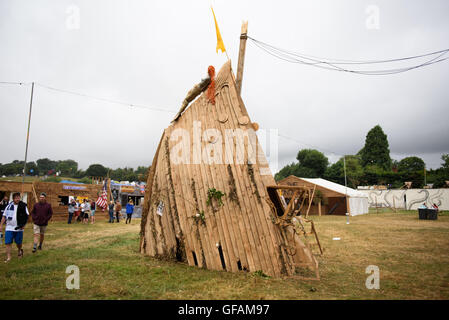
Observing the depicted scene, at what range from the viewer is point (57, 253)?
7887 mm

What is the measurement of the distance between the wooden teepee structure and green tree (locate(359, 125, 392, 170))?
67789 mm

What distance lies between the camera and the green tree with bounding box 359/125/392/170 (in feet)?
210

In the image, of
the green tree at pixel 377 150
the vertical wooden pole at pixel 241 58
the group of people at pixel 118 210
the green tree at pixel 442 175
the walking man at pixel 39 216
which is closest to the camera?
the vertical wooden pole at pixel 241 58

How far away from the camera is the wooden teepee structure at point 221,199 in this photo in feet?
18.4

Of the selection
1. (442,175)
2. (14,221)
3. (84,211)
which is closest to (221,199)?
(14,221)

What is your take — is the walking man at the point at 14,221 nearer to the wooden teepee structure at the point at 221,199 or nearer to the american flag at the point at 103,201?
the wooden teepee structure at the point at 221,199

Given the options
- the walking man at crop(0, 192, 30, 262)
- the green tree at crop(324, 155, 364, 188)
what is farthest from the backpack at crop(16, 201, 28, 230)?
the green tree at crop(324, 155, 364, 188)

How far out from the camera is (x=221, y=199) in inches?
236

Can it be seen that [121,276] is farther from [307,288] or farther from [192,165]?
[307,288]

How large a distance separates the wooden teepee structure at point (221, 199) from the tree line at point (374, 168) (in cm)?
5220

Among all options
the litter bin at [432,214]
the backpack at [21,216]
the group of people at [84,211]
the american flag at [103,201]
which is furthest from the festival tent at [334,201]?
the backpack at [21,216]

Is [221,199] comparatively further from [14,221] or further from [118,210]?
[118,210]
